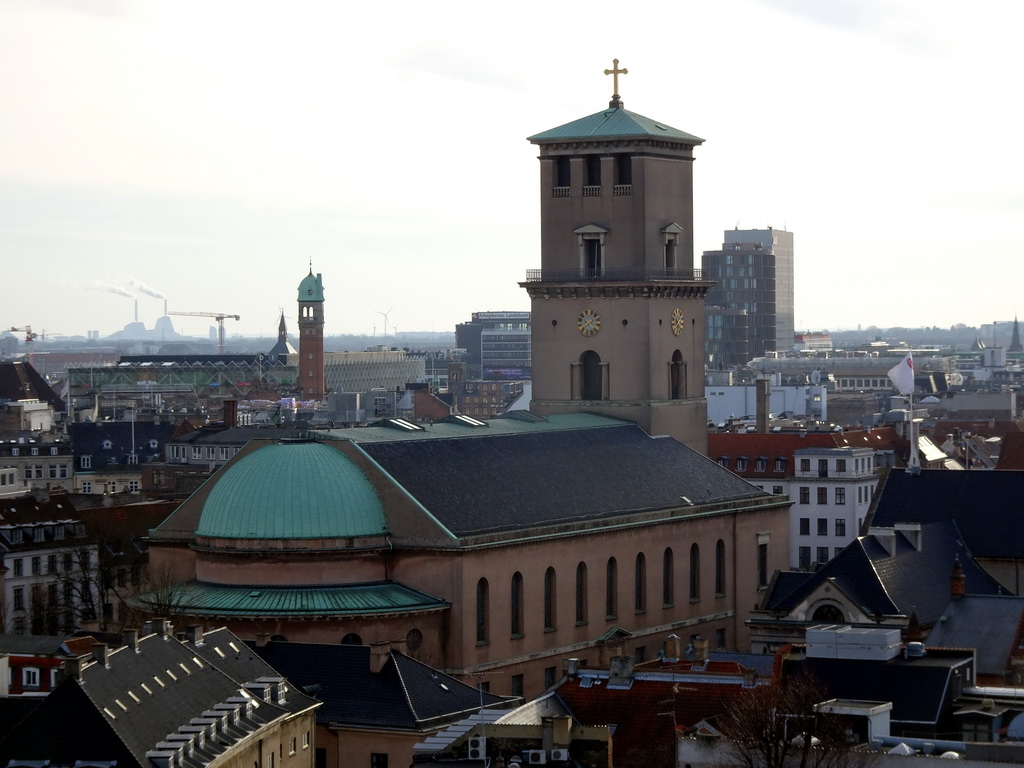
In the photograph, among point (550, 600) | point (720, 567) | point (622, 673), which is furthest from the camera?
point (720, 567)

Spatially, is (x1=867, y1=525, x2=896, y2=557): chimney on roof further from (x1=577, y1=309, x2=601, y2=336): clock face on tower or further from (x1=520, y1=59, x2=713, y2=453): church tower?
(x1=577, y1=309, x2=601, y2=336): clock face on tower

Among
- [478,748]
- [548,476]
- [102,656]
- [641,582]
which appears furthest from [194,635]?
[641,582]

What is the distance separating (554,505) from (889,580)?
13418 millimetres

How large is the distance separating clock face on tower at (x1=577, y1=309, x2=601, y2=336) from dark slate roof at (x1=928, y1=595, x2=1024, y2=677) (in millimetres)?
28082

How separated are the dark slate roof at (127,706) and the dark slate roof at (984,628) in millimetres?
28327

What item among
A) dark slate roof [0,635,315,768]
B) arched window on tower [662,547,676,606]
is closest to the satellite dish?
dark slate roof [0,635,315,768]

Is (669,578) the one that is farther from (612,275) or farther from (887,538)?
(612,275)

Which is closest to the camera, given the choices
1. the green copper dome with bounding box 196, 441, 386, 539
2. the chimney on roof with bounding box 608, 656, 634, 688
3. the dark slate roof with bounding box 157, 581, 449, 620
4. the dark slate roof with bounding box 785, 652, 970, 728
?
the dark slate roof with bounding box 785, 652, 970, 728

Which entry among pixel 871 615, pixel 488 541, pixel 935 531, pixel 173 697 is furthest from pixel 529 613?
pixel 173 697

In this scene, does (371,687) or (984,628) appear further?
(984,628)

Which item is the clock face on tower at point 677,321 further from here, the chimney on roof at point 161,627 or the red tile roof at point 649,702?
the chimney on roof at point 161,627

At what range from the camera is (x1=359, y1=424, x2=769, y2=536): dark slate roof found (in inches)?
3880

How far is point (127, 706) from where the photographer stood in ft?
228

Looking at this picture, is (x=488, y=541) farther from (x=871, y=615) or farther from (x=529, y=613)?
(x=871, y=615)
